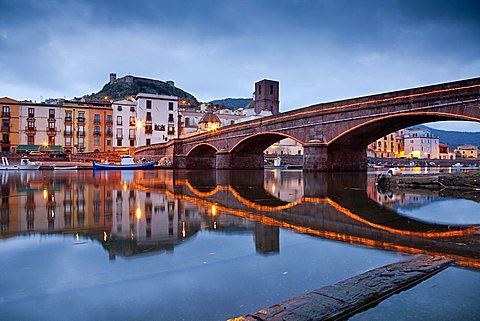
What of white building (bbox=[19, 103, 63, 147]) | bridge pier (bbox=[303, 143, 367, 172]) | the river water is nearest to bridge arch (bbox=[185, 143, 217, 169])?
bridge pier (bbox=[303, 143, 367, 172])

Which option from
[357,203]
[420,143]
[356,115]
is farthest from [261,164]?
[420,143]

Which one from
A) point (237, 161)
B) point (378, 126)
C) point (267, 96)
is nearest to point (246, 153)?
point (237, 161)

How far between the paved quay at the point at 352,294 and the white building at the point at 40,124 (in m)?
69.5

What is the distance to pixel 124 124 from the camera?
225 feet

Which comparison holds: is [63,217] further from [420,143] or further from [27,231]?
[420,143]

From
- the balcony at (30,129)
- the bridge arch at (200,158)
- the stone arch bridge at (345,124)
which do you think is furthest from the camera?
the balcony at (30,129)

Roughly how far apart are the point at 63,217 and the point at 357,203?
7.57 meters

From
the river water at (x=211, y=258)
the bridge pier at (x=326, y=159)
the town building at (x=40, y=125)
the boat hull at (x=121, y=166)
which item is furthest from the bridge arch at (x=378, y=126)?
the town building at (x=40, y=125)

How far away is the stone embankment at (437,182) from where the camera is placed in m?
14.6

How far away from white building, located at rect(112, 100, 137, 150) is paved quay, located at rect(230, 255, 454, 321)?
223ft

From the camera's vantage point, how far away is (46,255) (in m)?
4.82

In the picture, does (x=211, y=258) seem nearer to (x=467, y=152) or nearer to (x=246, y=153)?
(x=246, y=153)

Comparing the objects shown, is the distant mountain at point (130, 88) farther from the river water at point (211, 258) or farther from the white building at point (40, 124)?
the river water at point (211, 258)

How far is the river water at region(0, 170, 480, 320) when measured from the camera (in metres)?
3.20
